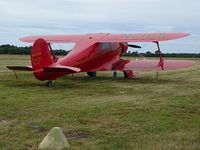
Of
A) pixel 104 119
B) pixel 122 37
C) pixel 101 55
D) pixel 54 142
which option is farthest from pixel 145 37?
pixel 54 142

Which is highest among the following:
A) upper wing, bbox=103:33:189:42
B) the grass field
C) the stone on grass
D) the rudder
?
upper wing, bbox=103:33:189:42

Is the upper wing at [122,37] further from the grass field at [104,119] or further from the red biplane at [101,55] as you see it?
the grass field at [104,119]

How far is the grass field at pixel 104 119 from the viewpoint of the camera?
249 inches

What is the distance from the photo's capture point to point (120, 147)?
6.03 m

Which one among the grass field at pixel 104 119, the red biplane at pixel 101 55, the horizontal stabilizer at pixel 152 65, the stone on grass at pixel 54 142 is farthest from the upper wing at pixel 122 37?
the stone on grass at pixel 54 142

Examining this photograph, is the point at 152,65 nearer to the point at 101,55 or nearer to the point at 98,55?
the point at 101,55

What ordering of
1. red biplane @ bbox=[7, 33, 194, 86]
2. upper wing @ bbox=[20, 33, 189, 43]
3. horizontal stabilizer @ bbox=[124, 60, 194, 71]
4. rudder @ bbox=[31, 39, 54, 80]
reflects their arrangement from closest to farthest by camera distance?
rudder @ bbox=[31, 39, 54, 80] < red biplane @ bbox=[7, 33, 194, 86] < upper wing @ bbox=[20, 33, 189, 43] < horizontal stabilizer @ bbox=[124, 60, 194, 71]

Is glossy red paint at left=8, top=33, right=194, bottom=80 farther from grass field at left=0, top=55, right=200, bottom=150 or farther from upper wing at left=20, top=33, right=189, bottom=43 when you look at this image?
grass field at left=0, top=55, right=200, bottom=150

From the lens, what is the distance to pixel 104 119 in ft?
26.9

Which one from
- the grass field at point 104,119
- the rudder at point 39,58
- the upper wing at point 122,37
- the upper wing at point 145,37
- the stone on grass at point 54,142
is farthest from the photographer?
the upper wing at point 122,37

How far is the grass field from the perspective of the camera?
6.33m

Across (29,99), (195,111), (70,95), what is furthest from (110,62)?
(195,111)

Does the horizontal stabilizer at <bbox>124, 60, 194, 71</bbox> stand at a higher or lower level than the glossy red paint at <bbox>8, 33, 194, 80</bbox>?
lower

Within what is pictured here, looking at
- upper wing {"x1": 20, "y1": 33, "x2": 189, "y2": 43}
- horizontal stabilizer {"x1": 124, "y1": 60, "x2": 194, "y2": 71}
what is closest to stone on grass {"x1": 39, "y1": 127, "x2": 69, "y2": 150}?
upper wing {"x1": 20, "y1": 33, "x2": 189, "y2": 43}
